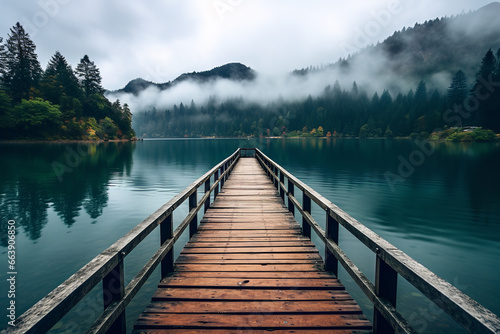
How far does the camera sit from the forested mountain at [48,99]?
237ft

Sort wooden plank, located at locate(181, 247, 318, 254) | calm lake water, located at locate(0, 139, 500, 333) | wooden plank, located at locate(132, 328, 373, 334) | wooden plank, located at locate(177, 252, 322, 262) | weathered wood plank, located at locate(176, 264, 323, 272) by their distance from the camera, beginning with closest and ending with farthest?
wooden plank, located at locate(132, 328, 373, 334)
weathered wood plank, located at locate(176, 264, 323, 272)
wooden plank, located at locate(177, 252, 322, 262)
wooden plank, located at locate(181, 247, 318, 254)
calm lake water, located at locate(0, 139, 500, 333)

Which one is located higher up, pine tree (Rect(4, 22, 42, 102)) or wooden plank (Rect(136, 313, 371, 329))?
pine tree (Rect(4, 22, 42, 102))

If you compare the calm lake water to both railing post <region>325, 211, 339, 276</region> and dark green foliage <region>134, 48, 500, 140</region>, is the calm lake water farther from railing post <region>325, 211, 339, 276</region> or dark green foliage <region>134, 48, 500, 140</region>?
dark green foliage <region>134, 48, 500, 140</region>

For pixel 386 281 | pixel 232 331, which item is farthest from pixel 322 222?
pixel 386 281

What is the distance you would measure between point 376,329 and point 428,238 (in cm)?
982

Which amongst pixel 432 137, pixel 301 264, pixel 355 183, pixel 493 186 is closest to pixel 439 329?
pixel 301 264

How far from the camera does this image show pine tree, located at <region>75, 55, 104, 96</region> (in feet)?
319

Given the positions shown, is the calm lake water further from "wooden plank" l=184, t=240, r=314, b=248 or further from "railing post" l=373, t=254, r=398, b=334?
"railing post" l=373, t=254, r=398, b=334

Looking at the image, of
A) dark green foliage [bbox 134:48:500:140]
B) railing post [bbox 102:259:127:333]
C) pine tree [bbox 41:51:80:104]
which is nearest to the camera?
railing post [bbox 102:259:127:333]

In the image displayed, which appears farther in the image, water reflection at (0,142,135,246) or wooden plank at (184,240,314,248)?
water reflection at (0,142,135,246)
